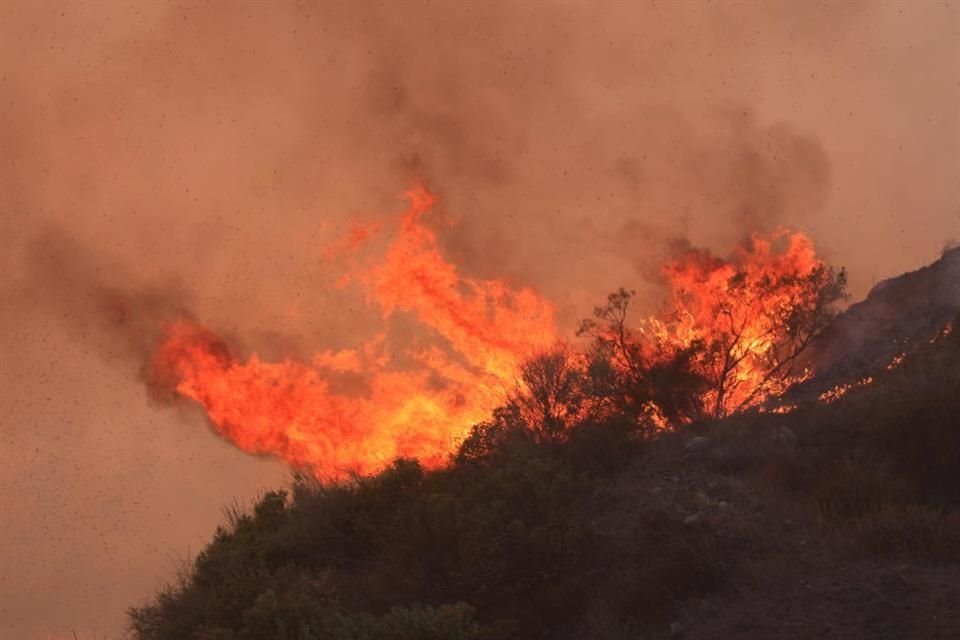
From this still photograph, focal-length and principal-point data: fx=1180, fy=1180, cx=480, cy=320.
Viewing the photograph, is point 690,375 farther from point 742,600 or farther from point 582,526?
point 742,600

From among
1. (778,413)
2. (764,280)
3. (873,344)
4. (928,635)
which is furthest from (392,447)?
(873,344)

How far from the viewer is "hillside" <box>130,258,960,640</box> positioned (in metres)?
16.7

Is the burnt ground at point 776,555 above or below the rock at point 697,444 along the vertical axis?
A: below

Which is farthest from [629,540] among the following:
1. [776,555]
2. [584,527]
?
[776,555]

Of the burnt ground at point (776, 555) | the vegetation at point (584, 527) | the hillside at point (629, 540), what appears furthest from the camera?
the vegetation at point (584, 527)

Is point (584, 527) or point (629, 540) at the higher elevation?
point (584, 527)

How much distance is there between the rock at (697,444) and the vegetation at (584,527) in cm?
8

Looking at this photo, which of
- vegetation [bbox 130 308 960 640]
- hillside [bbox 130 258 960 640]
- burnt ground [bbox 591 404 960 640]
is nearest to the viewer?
burnt ground [bbox 591 404 960 640]

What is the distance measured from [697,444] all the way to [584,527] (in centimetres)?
396

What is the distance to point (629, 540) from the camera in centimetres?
2000

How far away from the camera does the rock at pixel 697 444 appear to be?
23172mm

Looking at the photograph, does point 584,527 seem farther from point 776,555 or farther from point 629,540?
point 776,555

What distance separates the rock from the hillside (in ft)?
0.33

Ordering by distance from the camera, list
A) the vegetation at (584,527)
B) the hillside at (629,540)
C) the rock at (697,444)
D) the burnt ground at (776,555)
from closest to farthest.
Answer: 1. the burnt ground at (776,555)
2. the hillside at (629,540)
3. the vegetation at (584,527)
4. the rock at (697,444)
